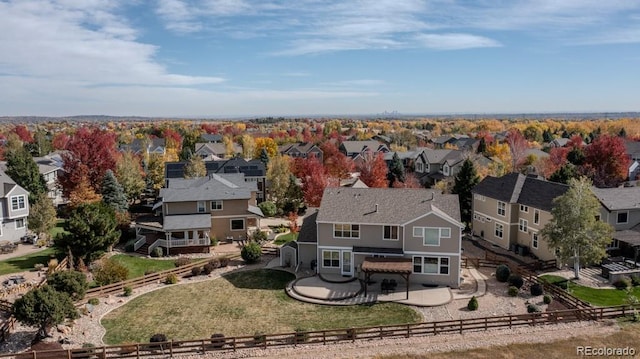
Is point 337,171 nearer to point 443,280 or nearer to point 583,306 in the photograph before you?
point 443,280

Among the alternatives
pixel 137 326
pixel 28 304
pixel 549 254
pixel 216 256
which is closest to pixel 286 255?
pixel 216 256

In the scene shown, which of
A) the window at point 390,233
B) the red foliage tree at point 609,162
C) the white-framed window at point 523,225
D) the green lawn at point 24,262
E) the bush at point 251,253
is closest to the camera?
the window at point 390,233

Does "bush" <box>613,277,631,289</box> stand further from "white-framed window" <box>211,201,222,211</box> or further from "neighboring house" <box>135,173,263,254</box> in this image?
"white-framed window" <box>211,201,222,211</box>

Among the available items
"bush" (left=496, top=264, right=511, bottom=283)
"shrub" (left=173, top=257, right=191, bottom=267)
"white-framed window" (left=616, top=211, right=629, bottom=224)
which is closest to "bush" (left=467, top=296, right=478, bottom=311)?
"bush" (left=496, top=264, right=511, bottom=283)

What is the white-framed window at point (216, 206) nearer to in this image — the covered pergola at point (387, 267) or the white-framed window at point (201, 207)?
the white-framed window at point (201, 207)

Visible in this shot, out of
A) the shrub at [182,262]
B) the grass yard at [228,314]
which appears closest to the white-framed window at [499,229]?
the grass yard at [228,314]

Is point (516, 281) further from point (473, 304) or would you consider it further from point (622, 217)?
point (622, 217)

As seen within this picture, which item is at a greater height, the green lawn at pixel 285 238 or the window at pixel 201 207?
the window at pixel 201 207
